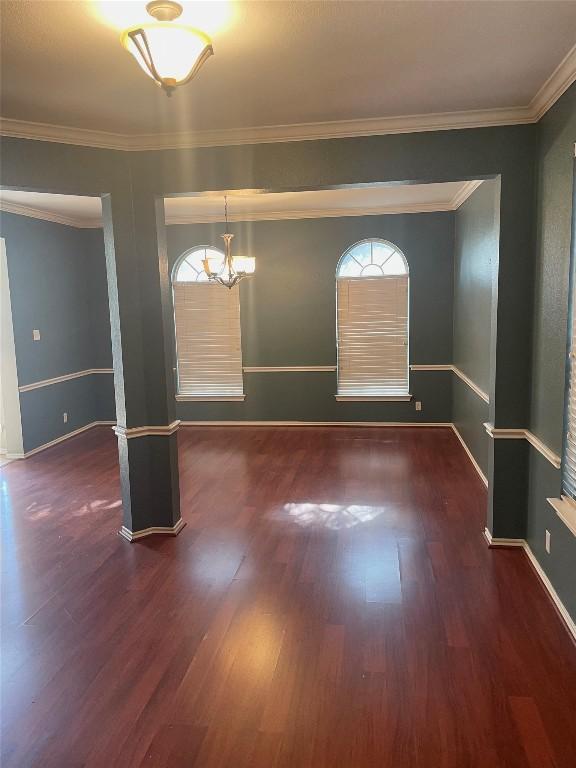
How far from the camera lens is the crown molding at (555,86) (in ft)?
8.24

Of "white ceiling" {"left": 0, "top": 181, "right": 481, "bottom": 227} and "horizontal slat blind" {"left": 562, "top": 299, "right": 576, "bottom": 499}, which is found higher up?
"white ceiling" {"left": 0, "top": 181, "right": 481, "bottom": 227}

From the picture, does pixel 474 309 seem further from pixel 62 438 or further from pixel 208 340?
pixel 62 438

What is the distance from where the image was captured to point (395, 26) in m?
Answer: 2.18

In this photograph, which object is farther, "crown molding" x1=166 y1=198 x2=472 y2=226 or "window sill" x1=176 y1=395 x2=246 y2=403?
"window sill" x1=176 y1=395 x2=246 y2=403

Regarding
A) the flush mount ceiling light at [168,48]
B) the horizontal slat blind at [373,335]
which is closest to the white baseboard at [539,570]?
the flush mount ceiling light at [168,48]

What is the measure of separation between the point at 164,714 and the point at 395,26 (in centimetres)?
296

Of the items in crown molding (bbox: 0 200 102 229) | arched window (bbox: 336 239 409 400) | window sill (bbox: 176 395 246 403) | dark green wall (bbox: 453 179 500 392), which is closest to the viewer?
dark green wall (bbox: 453 179 500 392)

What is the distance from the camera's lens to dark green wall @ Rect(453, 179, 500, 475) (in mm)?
4484

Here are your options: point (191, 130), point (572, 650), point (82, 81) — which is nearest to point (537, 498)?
point (572, 650)

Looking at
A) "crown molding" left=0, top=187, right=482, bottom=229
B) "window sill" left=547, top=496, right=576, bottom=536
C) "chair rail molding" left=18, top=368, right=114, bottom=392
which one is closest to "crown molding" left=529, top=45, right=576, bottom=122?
"window sill" left=547, top=496, right=576, bottom=536

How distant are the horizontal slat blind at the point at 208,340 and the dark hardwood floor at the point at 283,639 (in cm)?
272

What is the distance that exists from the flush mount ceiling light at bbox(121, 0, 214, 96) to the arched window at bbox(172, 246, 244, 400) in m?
5.16

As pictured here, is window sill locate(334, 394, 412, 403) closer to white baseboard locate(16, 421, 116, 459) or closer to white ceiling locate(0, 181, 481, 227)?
white ceiling locate(0, 181, 481, 227)

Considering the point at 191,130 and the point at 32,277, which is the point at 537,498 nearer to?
the point at 191,130
